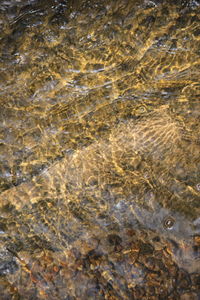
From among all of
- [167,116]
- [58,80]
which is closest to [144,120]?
[167,116]

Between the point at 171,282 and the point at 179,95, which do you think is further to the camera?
the point at 179,95

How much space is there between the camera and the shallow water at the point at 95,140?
289 centimetres

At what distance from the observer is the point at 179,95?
3.22m

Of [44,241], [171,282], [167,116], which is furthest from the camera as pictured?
[167,116]

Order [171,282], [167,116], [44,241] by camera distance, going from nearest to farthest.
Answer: [171,282] < [44,241] < [167,116]

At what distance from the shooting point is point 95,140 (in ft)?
10.5

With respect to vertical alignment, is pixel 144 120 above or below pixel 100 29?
below

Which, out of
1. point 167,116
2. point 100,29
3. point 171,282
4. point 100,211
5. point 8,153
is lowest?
point 171,282

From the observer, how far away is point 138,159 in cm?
313

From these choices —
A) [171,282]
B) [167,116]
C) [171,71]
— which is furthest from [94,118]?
[171,282]

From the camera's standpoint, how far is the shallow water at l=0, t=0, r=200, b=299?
2.89 meters

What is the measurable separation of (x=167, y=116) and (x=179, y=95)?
0.31 m

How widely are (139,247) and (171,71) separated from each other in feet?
6.92

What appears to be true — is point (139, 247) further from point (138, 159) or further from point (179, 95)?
point (179, 95)
